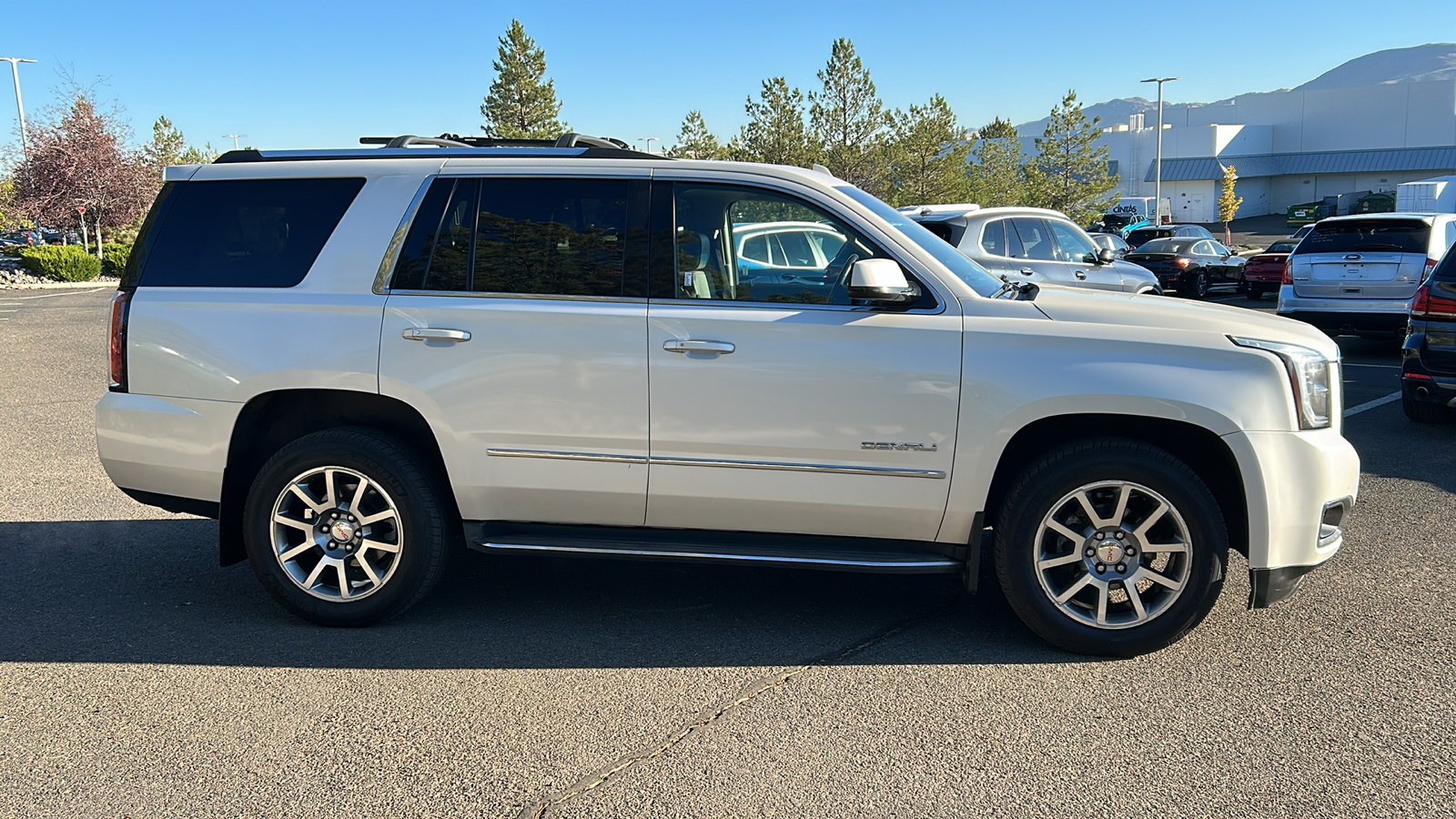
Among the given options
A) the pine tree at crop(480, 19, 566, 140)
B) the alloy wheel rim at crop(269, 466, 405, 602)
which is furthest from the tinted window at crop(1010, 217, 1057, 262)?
the pine tree at crop(480, 19, 566, 140)

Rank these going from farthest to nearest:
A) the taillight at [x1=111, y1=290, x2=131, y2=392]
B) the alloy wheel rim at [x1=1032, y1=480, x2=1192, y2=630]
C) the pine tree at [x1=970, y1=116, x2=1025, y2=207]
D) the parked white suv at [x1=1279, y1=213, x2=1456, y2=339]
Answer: the pine tree at [x1=970, y1=116, x2=1025, y2=207]
the parked white suv at [x1=1279, y1=213, x2=1456, y2=339]
the taillight at [x1=111, y1=290, x2=131, y2=392]
the alloy wheel rim at [x1=1032, y1=480, x2=1192, y2=630]

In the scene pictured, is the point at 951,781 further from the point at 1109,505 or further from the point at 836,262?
the point at 836,262

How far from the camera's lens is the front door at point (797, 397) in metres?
4.29

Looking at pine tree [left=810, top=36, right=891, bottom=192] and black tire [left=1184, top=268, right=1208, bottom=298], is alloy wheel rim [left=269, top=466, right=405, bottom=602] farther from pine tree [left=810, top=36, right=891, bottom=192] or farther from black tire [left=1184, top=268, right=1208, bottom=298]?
pine tree [left=810, top=36, right=891, bottom=192]

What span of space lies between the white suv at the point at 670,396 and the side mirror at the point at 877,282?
0.02m

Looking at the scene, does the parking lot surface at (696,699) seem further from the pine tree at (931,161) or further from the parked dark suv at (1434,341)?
the pine tree at (931,161)

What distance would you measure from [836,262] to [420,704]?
2259mm

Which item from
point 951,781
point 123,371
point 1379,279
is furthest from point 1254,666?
point 1379,279

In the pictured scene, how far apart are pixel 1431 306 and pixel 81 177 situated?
43.4 m

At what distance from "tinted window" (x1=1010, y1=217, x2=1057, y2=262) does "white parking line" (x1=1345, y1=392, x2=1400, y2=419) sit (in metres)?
3.50

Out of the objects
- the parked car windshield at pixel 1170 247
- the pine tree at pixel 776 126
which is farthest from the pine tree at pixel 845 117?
the parked car windshield at pixel 1170 247

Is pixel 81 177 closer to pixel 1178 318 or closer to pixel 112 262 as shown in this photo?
pixel 112 262

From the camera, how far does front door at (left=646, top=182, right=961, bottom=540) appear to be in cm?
429

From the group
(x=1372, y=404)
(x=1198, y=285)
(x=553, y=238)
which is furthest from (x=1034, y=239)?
(x=1198, y=285)
